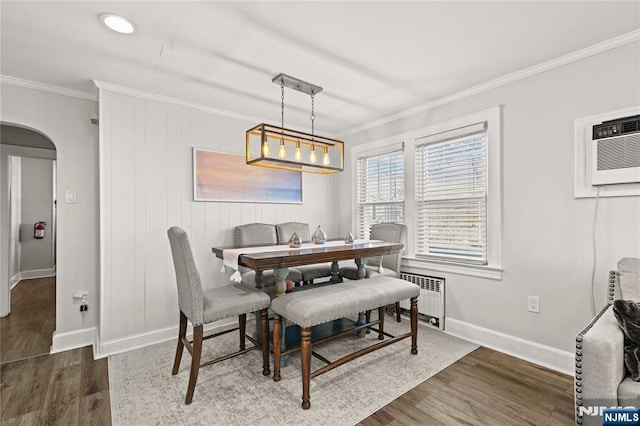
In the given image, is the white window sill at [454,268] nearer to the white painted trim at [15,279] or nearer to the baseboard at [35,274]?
the white painted trim at [15,279]

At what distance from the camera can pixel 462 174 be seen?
121 inches

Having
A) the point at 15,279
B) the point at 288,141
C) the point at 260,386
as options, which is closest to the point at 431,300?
the point at 260,386

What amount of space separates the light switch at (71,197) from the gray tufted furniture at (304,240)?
2034 millimetres

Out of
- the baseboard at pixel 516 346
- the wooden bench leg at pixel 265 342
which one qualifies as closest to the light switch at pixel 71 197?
the wooden bench leg at pixel 265 342

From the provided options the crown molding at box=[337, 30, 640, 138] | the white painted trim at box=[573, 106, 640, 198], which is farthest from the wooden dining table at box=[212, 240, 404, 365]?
the crown molding at box=[337, 30, 640, 138]

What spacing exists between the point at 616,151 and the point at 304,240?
2877 millimetres

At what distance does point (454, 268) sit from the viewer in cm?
309

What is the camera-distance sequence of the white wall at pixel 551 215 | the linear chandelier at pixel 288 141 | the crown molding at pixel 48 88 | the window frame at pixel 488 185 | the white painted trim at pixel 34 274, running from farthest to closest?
the white painted trim at pixel 34 274, the window frame at pixel 488 185, the crown molding at pixel 48 88, the linear chandelier at pixel 288 141, the white wall at pixel 551 215

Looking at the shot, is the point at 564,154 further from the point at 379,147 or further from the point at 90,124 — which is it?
the point at 90,124

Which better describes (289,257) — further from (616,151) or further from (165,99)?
(616,151)

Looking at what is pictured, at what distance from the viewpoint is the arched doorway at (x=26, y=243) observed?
124 inches

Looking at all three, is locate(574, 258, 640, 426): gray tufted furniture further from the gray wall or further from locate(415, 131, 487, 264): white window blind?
the gray wall

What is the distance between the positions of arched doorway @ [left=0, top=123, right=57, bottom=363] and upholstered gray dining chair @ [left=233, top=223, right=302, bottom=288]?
1.93 meters

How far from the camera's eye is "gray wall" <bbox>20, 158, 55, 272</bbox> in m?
5.71
